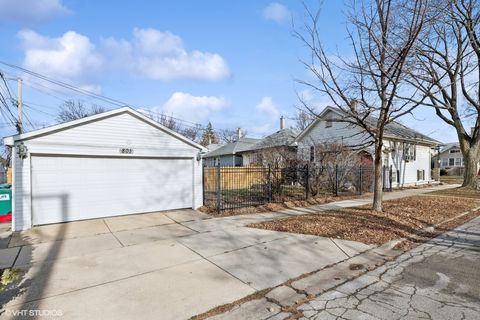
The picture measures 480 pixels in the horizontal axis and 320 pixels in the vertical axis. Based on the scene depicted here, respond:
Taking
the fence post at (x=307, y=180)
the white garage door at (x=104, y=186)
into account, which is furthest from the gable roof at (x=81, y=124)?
the fence post at (x=307, y=180)

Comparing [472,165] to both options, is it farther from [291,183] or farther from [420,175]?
[291,183]

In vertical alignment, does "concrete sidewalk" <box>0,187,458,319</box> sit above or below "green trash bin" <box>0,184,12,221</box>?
below

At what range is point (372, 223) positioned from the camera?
7.63 meters

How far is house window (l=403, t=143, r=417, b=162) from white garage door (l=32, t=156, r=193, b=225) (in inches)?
667

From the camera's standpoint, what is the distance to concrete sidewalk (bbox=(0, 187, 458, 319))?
3.62m

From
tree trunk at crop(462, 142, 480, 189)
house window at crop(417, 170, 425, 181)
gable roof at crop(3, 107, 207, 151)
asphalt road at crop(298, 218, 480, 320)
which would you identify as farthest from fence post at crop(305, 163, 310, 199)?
house window at crop(417, 170, 425, 181)

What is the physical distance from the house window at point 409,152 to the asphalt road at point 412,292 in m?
16.9

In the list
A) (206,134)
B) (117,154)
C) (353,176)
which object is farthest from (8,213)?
(206,134)

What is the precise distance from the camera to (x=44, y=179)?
8.21 metres

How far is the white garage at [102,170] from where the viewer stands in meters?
7.95

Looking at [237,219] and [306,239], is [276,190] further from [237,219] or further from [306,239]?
[306,239]

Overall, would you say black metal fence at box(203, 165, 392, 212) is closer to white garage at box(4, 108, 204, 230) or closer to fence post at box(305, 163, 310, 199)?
fence post at box(305, 163, 310, 199)

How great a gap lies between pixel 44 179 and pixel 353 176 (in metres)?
13.6

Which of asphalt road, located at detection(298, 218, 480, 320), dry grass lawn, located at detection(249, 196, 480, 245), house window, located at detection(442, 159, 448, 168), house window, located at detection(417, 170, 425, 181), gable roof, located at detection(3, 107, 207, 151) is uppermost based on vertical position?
gable roof, located at detection(3, 107, 207, 151)
